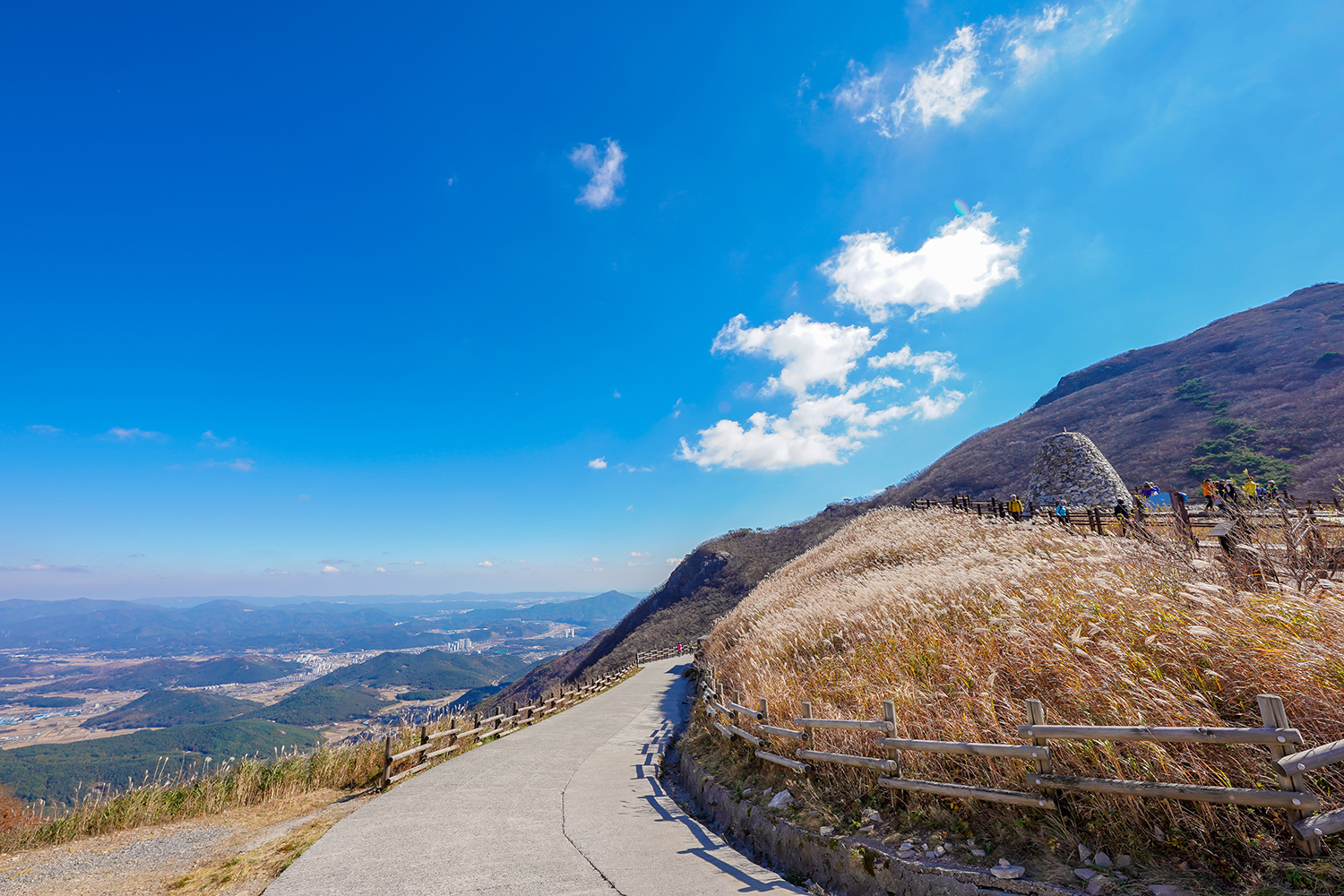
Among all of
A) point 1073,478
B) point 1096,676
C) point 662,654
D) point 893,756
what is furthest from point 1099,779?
point 662,654

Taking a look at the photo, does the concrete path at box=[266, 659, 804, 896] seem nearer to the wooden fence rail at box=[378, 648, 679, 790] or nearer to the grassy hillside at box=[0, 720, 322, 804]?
the wooden fence rail at box=[378, 648, 679, 790]

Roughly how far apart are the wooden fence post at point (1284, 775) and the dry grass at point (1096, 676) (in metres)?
0.19

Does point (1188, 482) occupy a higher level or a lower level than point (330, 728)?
higher

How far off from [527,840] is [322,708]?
205 meters

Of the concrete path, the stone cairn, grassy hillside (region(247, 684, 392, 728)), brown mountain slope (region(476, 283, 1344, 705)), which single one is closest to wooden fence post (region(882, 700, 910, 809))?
the concrete path

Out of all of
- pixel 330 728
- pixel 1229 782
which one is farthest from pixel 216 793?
pixel 330 728

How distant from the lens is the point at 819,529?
6944 cm

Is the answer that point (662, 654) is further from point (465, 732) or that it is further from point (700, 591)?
point (465, 732)

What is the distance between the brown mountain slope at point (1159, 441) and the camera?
170 ft

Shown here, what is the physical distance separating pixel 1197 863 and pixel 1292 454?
72.9m

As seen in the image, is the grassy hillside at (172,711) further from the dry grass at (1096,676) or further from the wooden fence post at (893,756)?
the wooden fence post at (893,756)

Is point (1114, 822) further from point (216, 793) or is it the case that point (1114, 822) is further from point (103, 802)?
point (103, 802)

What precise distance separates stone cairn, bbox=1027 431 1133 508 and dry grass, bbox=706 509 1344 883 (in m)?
20.4

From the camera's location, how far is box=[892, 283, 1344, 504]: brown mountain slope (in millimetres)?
50562
